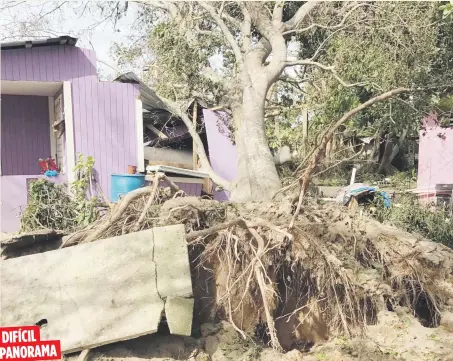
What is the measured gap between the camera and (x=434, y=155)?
12.1 meters

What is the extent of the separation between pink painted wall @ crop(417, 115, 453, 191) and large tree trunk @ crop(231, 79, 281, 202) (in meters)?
5.18

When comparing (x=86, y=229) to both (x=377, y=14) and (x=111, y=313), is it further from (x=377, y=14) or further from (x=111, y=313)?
(x=377, y=14)

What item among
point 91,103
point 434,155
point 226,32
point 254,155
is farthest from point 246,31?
point 434,155

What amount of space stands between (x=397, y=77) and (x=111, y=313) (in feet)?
23.0

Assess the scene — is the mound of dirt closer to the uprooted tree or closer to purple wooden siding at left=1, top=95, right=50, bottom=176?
the uprooted tree

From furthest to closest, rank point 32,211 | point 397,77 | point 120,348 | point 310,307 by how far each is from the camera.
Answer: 1. point 397,77
2. point 32,211
3. point 310,307
4. point 120,348

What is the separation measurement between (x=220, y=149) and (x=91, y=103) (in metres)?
3.45

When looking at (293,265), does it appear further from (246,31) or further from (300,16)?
(300,16)

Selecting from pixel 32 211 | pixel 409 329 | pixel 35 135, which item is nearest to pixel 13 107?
pixel 35 135

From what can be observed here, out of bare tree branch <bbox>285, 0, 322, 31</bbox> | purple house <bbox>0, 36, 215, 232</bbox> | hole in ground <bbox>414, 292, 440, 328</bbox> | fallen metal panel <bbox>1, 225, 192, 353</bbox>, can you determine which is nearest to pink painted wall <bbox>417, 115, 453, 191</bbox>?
bare tree branch <bbox>285, 0, 322, 31</bbox>

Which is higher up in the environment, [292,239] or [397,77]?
[397,77]

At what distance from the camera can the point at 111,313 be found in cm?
489

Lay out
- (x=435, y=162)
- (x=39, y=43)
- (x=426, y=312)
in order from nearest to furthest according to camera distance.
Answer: (x=426, y=312), (x=39, y=43), (x=435, y=162)

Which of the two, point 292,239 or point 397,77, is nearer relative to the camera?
point 292,239
